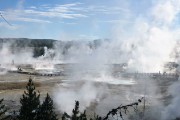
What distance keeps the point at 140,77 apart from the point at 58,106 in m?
35.9

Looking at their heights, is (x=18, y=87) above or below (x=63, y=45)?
below

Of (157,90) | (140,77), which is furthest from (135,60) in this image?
(157,90)

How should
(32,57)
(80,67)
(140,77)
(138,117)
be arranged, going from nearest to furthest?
1. (138,117)
2. (140,77)
3. (80,67)
4. (32,57)

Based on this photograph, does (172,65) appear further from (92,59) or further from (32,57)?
(32,57)

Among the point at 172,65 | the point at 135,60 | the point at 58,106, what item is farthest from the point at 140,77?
the point at 58,106

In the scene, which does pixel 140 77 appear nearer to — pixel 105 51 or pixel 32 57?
pixel 105 51

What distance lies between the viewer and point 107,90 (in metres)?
54.4

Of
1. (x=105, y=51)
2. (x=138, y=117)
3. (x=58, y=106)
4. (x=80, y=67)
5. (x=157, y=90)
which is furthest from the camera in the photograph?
(x=105, y=51)

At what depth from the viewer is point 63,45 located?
14375 centimetres

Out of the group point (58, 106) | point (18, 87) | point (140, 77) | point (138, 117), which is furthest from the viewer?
point (140, 77)

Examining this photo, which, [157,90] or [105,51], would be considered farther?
[105,51]

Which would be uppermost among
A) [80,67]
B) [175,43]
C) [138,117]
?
[175,43]

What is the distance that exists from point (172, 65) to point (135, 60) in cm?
1262

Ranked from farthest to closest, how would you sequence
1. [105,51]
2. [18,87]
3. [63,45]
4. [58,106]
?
1. [63,45]
2. [105,51]
3. [18,87]
4. [58,106]
